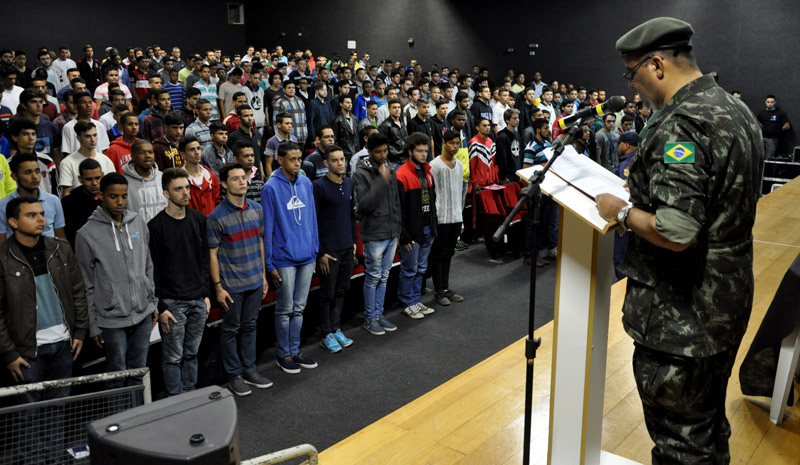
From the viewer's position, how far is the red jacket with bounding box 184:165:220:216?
4.88 meters

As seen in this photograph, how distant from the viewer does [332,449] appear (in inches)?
112

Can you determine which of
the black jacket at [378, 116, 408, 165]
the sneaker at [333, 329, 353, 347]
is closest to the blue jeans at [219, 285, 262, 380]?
the sneaker at [333, 329, 353, 347]

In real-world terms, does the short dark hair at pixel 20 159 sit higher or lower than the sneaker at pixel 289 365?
higher

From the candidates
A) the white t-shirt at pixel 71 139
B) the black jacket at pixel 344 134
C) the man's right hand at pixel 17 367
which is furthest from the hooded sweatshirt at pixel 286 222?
the black jacket at pixel 344 134

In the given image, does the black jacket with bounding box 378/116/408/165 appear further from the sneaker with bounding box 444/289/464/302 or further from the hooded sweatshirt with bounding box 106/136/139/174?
the hooded sweatshirt with bounding box 106/136/139/174

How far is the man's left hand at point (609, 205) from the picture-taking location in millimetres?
1729

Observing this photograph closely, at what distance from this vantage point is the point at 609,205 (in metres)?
1.74

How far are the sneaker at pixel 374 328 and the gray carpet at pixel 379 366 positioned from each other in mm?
52

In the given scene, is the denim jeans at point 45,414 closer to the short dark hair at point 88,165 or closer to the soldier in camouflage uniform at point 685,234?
the short dark hair at point 88,165

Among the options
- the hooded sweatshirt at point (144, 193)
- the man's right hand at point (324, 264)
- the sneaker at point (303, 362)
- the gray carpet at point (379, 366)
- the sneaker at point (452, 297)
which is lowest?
the gray carpet at point (379, 366)

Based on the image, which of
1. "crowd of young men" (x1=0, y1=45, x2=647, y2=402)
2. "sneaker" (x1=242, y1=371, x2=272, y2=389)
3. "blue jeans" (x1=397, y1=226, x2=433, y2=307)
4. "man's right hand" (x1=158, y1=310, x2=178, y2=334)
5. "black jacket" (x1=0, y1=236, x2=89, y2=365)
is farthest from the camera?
"blue jeans" (x1=397, y1=226, x2=433, y2=307)

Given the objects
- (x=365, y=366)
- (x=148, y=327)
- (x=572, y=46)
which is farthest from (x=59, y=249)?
(x=572, y=46)

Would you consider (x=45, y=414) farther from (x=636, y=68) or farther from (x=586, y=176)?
(x=636, y=68)

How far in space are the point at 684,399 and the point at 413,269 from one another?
382cm
